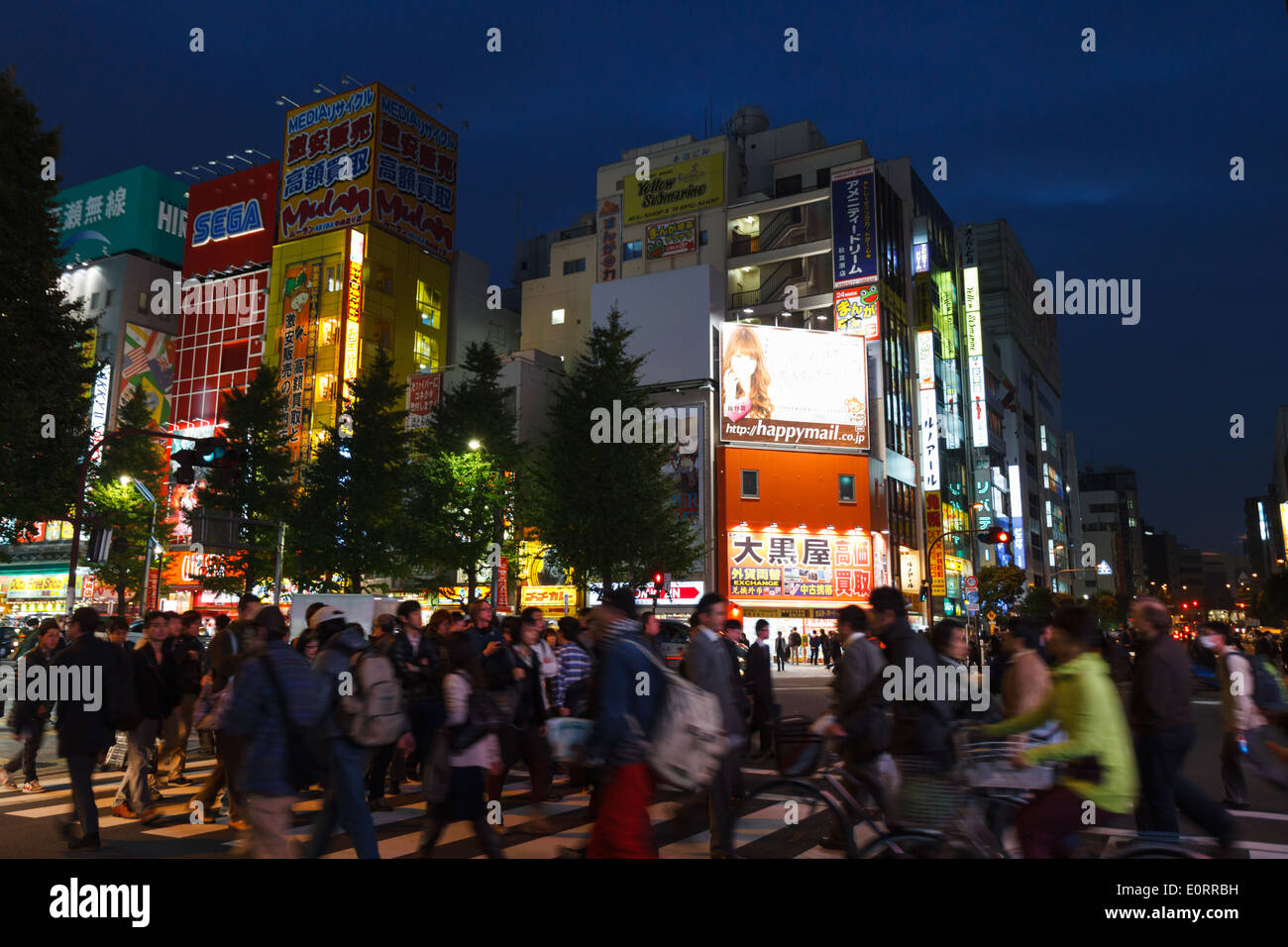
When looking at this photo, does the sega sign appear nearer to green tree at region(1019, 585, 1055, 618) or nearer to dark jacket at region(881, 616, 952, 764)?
green tree at region(1019, 585, 1055, 618)

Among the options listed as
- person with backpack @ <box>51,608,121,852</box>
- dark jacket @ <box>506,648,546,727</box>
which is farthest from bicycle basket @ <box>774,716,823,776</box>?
person with backpack @ <box>51,608,121,852</box>

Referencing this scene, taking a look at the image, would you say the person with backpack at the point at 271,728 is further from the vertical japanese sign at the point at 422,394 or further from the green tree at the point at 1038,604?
the green tree at the point at 1038,604

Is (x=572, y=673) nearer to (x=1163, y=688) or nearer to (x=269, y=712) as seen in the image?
(x=269, y=712)

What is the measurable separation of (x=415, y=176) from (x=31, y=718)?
55266 mm

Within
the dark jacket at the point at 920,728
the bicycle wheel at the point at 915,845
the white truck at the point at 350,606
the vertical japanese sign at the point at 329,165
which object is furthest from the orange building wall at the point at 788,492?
the bicycle wheel at the point at 915,845

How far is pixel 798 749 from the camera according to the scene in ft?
22.6

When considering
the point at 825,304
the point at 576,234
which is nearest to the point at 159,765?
the point at 825,304

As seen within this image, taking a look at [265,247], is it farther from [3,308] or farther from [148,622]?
[148,622]

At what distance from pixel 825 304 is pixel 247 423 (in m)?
31.2

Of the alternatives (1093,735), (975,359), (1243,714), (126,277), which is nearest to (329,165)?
(126,277)

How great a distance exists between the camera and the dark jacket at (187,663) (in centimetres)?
954

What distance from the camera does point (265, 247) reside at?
2295 inches

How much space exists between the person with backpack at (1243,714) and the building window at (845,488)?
116 ft
